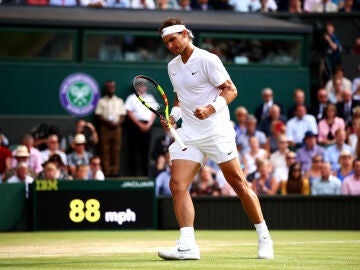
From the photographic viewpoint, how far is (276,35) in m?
21.0

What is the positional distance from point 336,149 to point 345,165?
1015 millimetres

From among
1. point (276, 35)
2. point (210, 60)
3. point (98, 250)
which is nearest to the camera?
point (210, 60)

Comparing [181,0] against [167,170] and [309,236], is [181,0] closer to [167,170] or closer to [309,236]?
[167,170]

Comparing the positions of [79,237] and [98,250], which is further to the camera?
[79,237]

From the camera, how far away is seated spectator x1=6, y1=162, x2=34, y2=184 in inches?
639

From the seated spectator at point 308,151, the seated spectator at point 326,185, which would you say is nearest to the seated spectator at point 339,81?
the seated spectator at point 308,151

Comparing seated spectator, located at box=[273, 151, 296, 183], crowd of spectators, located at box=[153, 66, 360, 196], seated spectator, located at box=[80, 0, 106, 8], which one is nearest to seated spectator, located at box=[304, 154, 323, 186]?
crowd of spectators, located at box=[153, 66, 360, 196]

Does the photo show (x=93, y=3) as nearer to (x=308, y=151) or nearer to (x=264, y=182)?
(x=308, y=151)

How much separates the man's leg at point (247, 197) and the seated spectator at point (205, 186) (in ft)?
25.0

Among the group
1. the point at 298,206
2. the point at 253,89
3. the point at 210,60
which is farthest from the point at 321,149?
the point at 210,60

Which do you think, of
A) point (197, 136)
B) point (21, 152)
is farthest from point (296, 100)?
point (197, 136)

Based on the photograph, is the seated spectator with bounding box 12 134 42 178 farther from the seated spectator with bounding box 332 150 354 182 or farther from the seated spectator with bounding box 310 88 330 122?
the seated spectator with bounding box 310 88 330 122

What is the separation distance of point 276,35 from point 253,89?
1.18 metres

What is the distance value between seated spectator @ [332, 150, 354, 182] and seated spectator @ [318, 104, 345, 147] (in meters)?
1.55
